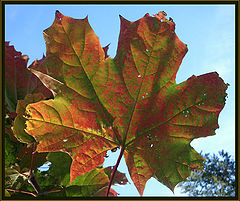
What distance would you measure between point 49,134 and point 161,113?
1.31 feet

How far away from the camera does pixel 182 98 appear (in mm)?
871

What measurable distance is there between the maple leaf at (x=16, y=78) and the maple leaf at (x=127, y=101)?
2.76 feet

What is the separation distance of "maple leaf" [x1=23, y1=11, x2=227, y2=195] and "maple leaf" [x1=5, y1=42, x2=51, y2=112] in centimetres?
84

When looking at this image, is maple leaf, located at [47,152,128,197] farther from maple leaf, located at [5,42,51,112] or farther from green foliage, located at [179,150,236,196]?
green foliage, located at [179,150,236,196]

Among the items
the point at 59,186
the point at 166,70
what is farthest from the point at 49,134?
the point at 59,186

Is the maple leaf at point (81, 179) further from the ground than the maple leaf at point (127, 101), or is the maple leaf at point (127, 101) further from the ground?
the maple leaf at point (127, 101)

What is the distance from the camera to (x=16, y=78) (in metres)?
1.62

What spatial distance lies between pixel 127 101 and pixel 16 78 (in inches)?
40.9

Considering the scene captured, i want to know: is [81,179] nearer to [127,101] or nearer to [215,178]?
[127,101]

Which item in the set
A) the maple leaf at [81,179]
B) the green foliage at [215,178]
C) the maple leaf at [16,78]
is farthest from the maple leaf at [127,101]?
the green foliage at [215,178]

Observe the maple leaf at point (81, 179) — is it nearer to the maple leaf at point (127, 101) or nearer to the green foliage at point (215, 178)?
the maple leaf at point (127, 101)

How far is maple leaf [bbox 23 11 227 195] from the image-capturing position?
0.82 metres

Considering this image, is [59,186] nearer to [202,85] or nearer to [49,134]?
[49,134]

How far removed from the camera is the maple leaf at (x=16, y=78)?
5.24 feet
